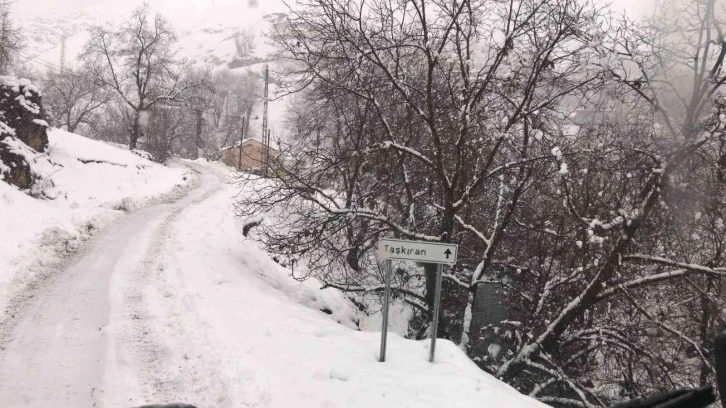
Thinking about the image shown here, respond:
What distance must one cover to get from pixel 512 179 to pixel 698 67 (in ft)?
13.1

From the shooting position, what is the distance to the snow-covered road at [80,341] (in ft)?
15.1

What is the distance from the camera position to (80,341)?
5.70 m

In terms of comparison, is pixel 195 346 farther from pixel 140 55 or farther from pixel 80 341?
pixel 140 55

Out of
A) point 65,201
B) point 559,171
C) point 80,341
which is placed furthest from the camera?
point 65,201

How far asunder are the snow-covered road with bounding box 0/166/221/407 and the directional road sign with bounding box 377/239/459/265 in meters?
3.06

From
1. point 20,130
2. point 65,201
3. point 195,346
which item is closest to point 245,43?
→ point 20,130

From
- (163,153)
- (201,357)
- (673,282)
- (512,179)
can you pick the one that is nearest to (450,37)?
(512,179)

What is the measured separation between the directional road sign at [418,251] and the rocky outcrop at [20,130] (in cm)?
1303

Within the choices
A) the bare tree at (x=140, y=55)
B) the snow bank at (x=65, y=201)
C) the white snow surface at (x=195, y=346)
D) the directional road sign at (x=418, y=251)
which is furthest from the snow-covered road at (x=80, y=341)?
the bare tree at (x=140, y=55)

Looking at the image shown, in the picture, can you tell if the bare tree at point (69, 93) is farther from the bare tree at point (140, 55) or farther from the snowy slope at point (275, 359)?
the snowy slope at point (275, 359)

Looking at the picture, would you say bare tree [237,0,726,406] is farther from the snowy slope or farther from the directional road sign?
the directional road sign

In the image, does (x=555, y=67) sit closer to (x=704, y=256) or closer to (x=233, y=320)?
(x=704, y=256)

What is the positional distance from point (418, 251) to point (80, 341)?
14.3 feet

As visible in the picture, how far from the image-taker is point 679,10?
6086mm
